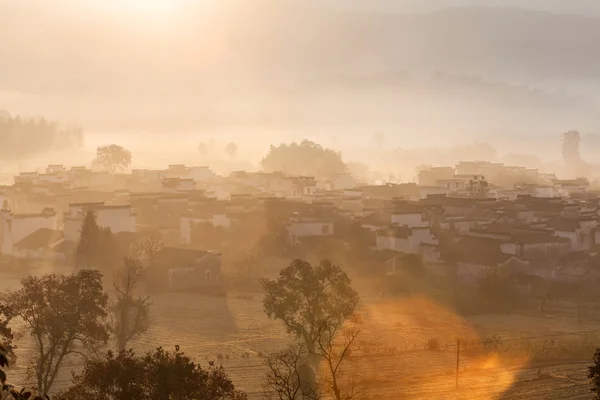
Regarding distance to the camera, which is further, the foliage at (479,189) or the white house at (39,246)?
the foliage at (479,189)

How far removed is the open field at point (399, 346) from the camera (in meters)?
24.8

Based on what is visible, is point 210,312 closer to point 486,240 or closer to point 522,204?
point 486,240

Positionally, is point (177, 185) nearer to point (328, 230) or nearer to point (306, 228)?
point (328, 230)

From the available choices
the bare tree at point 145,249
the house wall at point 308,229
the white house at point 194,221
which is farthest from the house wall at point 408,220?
the bare tree at point 145,249

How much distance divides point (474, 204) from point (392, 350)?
100 feet

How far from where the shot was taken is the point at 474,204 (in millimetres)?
57656

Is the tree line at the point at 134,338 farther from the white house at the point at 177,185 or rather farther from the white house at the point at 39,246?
the white house at the point at 177,185

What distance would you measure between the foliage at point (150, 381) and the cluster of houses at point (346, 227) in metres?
22.4

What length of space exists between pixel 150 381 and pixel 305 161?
100 metres

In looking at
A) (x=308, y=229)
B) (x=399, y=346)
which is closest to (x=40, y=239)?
(x=308, y=229)

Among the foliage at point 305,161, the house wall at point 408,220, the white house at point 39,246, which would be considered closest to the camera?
the white house at point 39,246

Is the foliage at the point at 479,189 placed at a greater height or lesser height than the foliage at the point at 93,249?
greater

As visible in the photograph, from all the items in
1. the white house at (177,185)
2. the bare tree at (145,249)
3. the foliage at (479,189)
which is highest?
the white house at (177,185)

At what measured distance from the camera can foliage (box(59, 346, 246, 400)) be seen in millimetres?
15516
